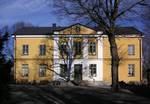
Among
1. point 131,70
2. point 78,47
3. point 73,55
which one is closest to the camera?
point 73,55

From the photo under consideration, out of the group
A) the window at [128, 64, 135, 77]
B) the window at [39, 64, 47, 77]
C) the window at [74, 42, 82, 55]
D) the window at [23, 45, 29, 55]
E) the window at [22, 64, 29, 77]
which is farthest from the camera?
the window at [23, 45, 29, 55]

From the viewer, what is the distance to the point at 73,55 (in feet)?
257

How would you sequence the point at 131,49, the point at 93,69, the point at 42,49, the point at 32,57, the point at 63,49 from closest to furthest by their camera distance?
the point at 63,49 < the point at 93,69 < the point at 131,49 < the point at 42,49 < the point at 32,57

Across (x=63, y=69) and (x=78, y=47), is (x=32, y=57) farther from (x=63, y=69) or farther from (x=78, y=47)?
(x=78, y=47)

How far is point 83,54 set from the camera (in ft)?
260

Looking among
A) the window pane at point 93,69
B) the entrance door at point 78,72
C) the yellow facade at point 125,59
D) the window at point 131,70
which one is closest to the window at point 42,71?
the entrance door at point 78,72

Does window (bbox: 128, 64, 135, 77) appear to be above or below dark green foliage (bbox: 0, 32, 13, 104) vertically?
below

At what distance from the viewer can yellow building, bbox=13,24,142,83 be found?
78188mm

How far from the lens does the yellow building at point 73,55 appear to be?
78188 millimetres

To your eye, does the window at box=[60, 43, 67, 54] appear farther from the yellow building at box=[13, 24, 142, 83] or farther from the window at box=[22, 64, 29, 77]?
the window at box=[22, 64, 29, 77]

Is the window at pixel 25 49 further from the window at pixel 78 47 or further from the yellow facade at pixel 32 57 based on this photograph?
the window at pixel 78 47

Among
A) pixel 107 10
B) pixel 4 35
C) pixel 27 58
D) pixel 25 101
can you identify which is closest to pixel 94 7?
pixel 107 10

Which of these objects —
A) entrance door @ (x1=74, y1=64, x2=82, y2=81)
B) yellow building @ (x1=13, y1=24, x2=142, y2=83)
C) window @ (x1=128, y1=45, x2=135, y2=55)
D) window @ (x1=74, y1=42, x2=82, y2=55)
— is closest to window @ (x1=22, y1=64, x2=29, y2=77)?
yellow building @ (x1=13, y1=24, x2=142, y2=83)

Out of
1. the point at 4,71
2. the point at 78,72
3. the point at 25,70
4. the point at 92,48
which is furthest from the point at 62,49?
the point at 4,71
